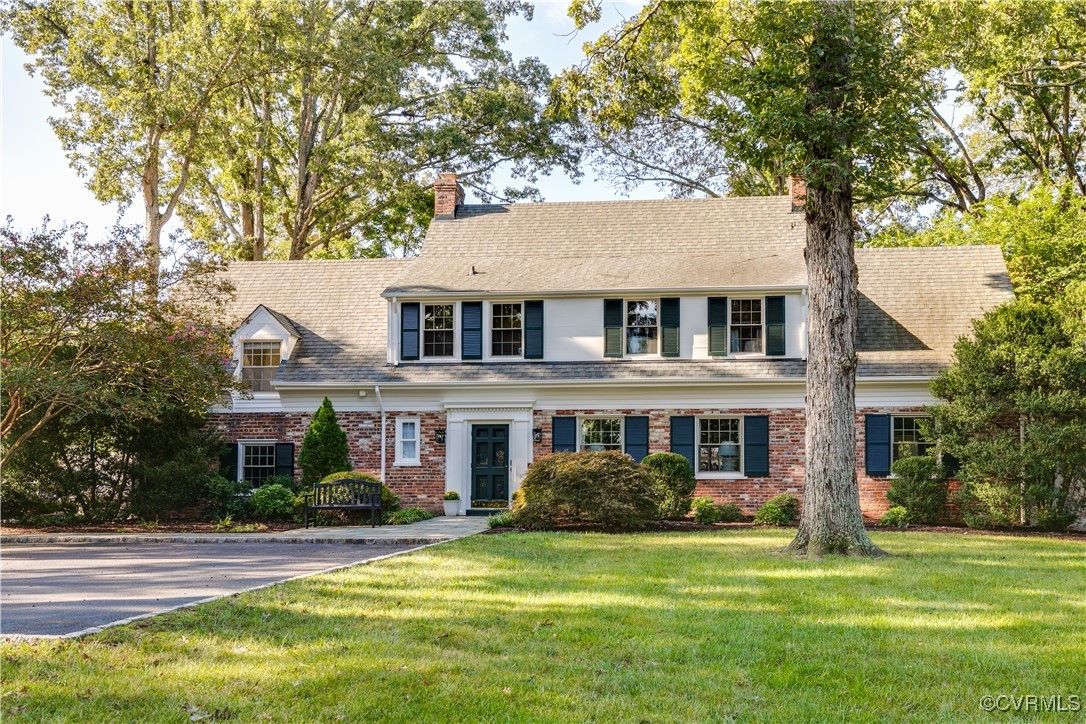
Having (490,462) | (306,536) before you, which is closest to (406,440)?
(490,462)

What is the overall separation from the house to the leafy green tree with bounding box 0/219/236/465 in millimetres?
4643

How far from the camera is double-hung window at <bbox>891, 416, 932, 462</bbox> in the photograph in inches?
794

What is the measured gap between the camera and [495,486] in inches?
842

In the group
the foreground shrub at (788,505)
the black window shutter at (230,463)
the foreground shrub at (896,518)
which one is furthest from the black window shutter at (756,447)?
the black window shutter at (230,463)

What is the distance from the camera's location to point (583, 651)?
6.72m

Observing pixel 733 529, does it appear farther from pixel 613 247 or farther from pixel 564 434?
pixel 613 247

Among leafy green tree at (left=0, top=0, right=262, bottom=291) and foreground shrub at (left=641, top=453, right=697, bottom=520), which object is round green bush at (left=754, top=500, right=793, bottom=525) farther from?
leafy green tree at (left=0, top=0, right=262, bottom=291)

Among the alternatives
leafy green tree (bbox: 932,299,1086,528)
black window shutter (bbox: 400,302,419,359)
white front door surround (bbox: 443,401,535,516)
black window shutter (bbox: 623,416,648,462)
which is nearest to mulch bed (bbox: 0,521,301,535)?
white front door surround (bbox: 443,401,535,516)

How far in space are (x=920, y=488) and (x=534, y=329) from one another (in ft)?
29.6

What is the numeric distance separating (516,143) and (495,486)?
53.3 feet

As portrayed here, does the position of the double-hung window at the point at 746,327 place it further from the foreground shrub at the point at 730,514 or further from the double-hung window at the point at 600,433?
the foreground shrub at the point at 730,514

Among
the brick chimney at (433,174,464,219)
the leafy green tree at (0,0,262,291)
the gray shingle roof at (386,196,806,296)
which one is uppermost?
the leafy green tree at (0,0,262,291)

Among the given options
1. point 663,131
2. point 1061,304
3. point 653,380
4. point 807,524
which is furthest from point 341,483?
point 663,131

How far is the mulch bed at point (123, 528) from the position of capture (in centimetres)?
1806
